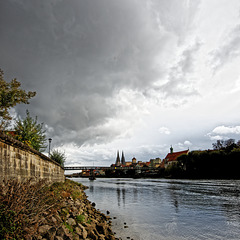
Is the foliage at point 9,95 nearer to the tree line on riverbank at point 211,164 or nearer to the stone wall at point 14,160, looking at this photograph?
the stone wall at point 14,160

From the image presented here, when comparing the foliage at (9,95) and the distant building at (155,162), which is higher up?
the foliage at (9,95)

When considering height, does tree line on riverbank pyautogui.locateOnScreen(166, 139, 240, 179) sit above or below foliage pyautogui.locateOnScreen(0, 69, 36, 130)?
below

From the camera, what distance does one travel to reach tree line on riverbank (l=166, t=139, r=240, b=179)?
6700 cm

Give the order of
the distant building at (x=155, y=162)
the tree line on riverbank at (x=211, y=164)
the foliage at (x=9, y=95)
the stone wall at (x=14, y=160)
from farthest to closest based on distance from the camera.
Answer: the distant building at (x=155, y=162) < the tree line on riverbank at (x=211, y=164) < the foliage at (x=9, y=95) < the stone wall at (x=14, y=160)

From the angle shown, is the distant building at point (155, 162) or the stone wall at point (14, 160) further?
the distant building at point (155, 162)

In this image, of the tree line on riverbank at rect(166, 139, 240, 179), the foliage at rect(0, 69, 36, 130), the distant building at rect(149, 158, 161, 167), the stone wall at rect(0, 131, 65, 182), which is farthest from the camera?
the distant building at rect(149, 158, 161, 167)

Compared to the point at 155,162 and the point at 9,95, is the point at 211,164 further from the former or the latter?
the point at 155,162

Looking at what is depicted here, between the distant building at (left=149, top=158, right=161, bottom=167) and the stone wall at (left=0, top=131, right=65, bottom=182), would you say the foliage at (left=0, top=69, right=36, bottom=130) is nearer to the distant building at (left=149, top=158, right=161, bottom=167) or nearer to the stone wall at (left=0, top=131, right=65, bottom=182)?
the stone wall at (left=0, top=131, right=65, bottom=182)

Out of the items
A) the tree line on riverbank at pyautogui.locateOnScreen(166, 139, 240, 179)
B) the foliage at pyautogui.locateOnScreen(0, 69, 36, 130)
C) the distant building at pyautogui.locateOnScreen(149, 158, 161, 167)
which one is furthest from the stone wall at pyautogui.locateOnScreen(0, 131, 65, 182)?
the distant building at pyautogui.locateOnScreen(149, 158, 161, 167)

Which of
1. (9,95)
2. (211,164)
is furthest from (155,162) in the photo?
(9,95)

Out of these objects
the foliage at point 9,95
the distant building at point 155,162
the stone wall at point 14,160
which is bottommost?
the distant building at point 155,162

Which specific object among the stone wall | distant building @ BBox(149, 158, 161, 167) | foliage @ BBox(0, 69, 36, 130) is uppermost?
foliage @ BBox(0, 69, 36, 130)

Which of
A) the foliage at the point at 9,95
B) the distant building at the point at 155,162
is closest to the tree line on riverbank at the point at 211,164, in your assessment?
the foliage at the point at 9,95

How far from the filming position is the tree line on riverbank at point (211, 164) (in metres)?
67.0
